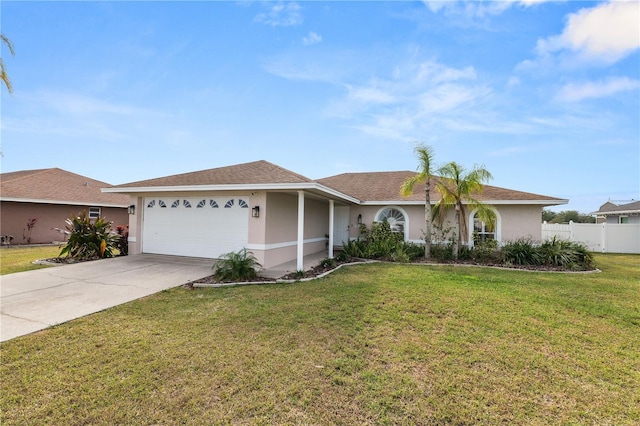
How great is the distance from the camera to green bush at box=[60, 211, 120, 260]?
10602 millimetres

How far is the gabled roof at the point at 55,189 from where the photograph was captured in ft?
51.8

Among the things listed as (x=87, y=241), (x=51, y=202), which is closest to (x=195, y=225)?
(x=87, y=241)

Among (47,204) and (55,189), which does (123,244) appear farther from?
(55,189)

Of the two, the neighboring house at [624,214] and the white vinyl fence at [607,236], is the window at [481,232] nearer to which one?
the white vinyl fence at [607,236]

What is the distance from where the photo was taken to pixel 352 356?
3705 millimetres

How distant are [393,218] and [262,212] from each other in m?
7.39

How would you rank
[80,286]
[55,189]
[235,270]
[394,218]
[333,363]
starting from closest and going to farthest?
[333,363], [80,286], [235,270], [394,218], [55,189]

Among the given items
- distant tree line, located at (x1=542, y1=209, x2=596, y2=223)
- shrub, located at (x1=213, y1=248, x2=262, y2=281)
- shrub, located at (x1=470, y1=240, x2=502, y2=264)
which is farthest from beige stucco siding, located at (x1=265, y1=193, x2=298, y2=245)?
distant tree line, located at (x1=542, y1=209, x2=596, y2=223)

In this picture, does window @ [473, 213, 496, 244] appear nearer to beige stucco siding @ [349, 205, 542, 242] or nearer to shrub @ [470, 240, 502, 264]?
beige stucco siding @ [349, 205, 542, 242]

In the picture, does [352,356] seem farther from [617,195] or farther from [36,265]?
[617,195]

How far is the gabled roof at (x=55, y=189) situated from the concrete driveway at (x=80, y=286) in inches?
339

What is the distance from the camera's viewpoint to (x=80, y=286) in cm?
689

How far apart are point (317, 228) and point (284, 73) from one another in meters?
7.06

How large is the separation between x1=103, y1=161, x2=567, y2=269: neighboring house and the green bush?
83 centimetres
